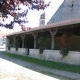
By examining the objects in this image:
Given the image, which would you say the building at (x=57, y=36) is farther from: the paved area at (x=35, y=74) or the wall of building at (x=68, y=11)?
the paved area at (x=35, y=74)

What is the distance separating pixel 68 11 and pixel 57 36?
847 centimetres

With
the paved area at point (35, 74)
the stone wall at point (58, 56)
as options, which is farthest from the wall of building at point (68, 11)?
the paved area at point (35, 74)

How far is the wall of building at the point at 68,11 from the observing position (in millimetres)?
27692

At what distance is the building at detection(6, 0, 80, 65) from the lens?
1441 cm

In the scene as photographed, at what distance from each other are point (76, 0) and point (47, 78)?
21.5 metres

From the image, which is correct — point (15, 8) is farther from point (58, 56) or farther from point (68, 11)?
point (68, 11)

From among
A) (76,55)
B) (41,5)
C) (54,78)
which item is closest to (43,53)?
(76,55)

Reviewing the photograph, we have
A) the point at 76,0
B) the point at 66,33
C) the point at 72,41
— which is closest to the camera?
the point at 66,33

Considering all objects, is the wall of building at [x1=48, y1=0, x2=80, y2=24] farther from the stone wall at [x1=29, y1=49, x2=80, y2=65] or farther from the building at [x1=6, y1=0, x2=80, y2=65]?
the stone wall at [x1=29, y1=49, x2=80, y2=65]

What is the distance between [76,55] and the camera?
1376 cm

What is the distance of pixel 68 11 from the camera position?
28969 mm

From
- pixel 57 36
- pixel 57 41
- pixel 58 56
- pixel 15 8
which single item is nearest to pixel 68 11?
pixel 57 41

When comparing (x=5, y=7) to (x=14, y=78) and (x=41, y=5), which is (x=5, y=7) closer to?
(x=41, y=5)

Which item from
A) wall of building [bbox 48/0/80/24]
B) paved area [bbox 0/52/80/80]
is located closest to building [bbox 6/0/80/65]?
wall of building [bbox 48/0/80/24]
